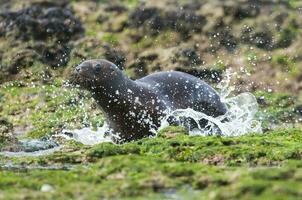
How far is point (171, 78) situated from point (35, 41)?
11.3m

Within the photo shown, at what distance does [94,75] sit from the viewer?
42.5ft

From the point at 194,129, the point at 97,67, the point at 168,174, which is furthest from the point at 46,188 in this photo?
the point at 194,129

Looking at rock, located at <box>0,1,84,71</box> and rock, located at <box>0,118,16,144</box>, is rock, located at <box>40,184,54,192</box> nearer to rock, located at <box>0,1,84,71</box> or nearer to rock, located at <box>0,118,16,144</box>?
rock, located at <box>0,118,16,144</box>

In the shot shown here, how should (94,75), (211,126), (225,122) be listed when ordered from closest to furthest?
(94,75) < (211,126) < (225,122)

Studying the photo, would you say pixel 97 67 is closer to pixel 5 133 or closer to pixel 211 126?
pixel 5 133

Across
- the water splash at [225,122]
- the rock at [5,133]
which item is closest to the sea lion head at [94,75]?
the water splash at [225,122]

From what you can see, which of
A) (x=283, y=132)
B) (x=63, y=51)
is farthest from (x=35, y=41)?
(x=283, y=132)

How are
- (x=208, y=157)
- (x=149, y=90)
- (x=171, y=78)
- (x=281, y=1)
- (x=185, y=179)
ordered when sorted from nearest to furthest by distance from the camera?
(x=185, y=179), (x=208, y=157), (x=149, y=90), (x=171, y=78), (x=281, y=1)

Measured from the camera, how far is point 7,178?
6965 mm

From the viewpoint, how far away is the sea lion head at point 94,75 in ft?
42.2

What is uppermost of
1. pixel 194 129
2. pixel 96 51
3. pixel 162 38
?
pixel 162 38

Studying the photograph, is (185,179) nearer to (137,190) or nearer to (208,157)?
(137,190)

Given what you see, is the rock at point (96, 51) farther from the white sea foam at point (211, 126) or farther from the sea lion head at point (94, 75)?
the sea lion head at point (94, 75)

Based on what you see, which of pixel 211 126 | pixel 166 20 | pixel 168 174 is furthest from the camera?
pixel 166 20
